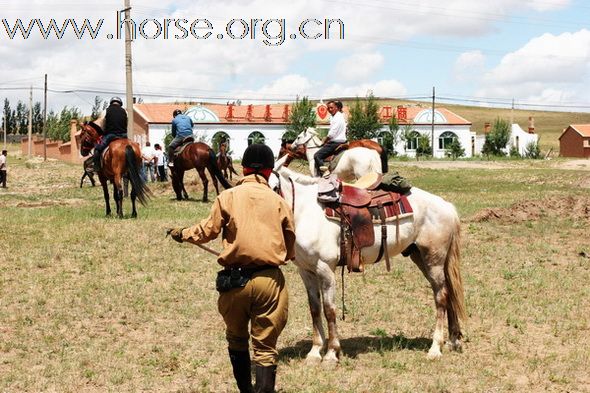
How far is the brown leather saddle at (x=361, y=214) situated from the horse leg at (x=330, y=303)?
0.31 metres

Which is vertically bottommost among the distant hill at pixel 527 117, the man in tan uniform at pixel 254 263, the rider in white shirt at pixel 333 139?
the man in tan uniform at pixel 254 263

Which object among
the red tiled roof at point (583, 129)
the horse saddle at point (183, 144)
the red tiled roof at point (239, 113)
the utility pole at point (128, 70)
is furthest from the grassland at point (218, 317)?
the red tiled roof at point (583, 129)

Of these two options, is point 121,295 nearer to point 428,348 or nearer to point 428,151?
point 428,348

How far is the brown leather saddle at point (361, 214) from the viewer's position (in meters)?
7.99

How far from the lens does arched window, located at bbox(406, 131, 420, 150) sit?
83.1m

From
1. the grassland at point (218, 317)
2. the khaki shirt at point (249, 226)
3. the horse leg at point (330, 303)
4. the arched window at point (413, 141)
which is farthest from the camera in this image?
the arched window at point (413, 141)

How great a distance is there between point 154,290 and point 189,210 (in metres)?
9.47

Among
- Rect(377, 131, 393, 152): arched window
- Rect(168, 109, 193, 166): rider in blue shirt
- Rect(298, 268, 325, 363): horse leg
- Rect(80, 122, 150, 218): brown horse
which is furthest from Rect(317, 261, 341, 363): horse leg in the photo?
Rect(377, 131, 393, 152): arched window

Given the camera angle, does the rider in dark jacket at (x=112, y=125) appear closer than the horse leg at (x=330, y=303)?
No

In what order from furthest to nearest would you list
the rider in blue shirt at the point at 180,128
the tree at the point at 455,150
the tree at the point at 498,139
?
1. the tree at the point at 498,139
2. the tree at the point at 455,150
3. the rider in blue shirt at the point at 180,128

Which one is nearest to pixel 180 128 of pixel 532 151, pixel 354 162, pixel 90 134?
pixel 90 134

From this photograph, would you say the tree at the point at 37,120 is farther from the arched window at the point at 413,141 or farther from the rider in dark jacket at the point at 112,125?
the rider in dark jacket at the point at 112,125

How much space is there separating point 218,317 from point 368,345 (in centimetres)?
212

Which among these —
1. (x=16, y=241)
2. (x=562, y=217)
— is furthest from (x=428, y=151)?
(x=16, y=241)
